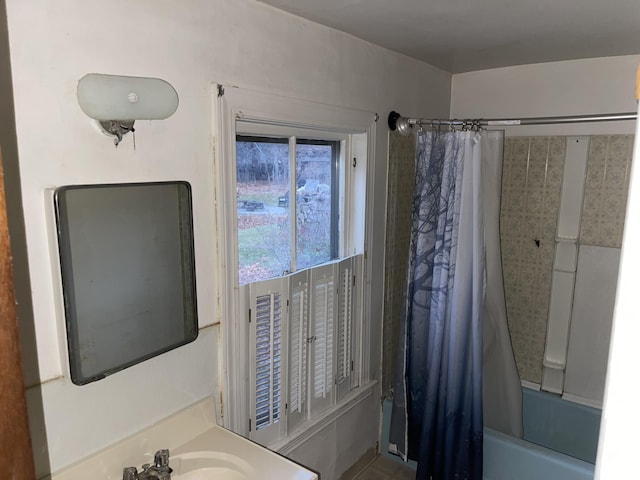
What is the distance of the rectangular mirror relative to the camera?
45.2 inches

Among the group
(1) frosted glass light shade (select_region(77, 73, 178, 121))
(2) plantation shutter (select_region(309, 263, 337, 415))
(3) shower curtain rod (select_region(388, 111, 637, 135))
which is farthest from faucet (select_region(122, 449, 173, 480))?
(3) shower curtain rod (select_region(388, 111, 637, 135))

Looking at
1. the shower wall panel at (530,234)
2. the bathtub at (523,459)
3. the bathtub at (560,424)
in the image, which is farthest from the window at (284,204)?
the bathtub at (560,424)

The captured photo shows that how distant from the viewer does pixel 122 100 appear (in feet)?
3.78

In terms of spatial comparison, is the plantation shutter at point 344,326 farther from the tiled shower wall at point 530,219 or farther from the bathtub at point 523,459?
the bathtub at point 523,459

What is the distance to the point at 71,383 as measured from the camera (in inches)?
46.8

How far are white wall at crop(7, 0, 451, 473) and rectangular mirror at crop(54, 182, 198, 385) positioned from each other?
0.04m

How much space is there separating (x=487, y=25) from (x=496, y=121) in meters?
0.36

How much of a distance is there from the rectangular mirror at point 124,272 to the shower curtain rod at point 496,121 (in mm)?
1144

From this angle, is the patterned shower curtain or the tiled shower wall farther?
the tiled shower wall

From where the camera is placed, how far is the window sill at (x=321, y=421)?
1.88 meters

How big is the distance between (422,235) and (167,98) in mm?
1242

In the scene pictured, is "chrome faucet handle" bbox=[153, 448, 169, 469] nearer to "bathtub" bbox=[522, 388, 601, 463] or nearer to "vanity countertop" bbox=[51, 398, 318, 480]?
"vanity countertop" bbox=[51, 398, 318, 480]

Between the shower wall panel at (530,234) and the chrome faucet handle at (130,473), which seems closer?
the chrome faucet handle at (130,473)

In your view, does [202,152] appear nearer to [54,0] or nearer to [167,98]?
[167,98]
